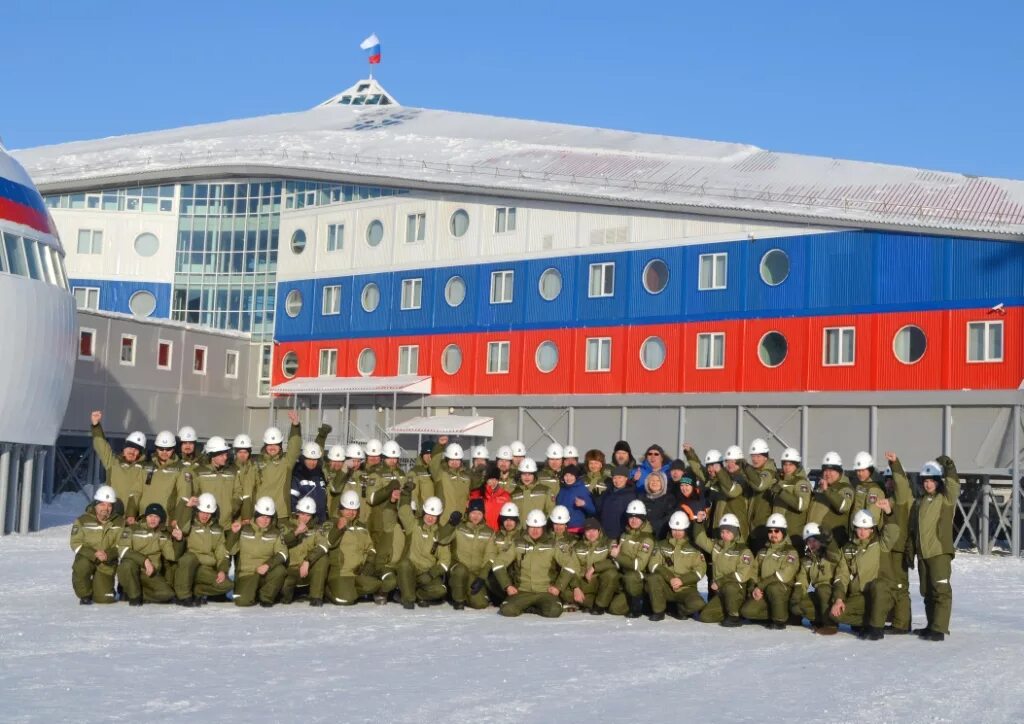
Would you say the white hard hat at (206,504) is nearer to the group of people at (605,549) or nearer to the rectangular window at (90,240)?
the group of people at (605,549)

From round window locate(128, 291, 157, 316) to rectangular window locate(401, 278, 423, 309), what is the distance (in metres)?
10.6

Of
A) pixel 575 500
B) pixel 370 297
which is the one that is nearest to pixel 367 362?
pixel 370 297

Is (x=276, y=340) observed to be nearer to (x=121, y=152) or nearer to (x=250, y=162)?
(x=250, y=162)

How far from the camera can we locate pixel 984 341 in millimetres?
29859

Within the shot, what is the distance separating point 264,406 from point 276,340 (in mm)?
2290

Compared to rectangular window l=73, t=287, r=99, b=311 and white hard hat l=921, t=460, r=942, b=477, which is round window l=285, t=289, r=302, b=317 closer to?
rectangular window l=73, t=287, r=99, b=311

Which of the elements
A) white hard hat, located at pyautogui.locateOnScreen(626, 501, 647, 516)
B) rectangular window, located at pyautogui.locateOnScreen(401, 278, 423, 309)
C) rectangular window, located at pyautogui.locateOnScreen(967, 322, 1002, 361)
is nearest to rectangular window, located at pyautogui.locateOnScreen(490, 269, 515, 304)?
rectangular window, located at pyautogui.locateOnScreen(401, 278, 423, 309)

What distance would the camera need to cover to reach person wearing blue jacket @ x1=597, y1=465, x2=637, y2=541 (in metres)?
16.4

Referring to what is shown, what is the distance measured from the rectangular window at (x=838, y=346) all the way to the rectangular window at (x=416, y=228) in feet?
45.4

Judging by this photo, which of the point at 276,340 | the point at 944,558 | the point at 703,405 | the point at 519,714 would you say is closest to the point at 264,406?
the point at 276,340

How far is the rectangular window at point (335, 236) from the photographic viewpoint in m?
42.7

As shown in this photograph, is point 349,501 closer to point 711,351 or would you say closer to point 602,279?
point 711,351

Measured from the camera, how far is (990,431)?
29.4m

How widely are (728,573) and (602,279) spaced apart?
22385 millimetres
